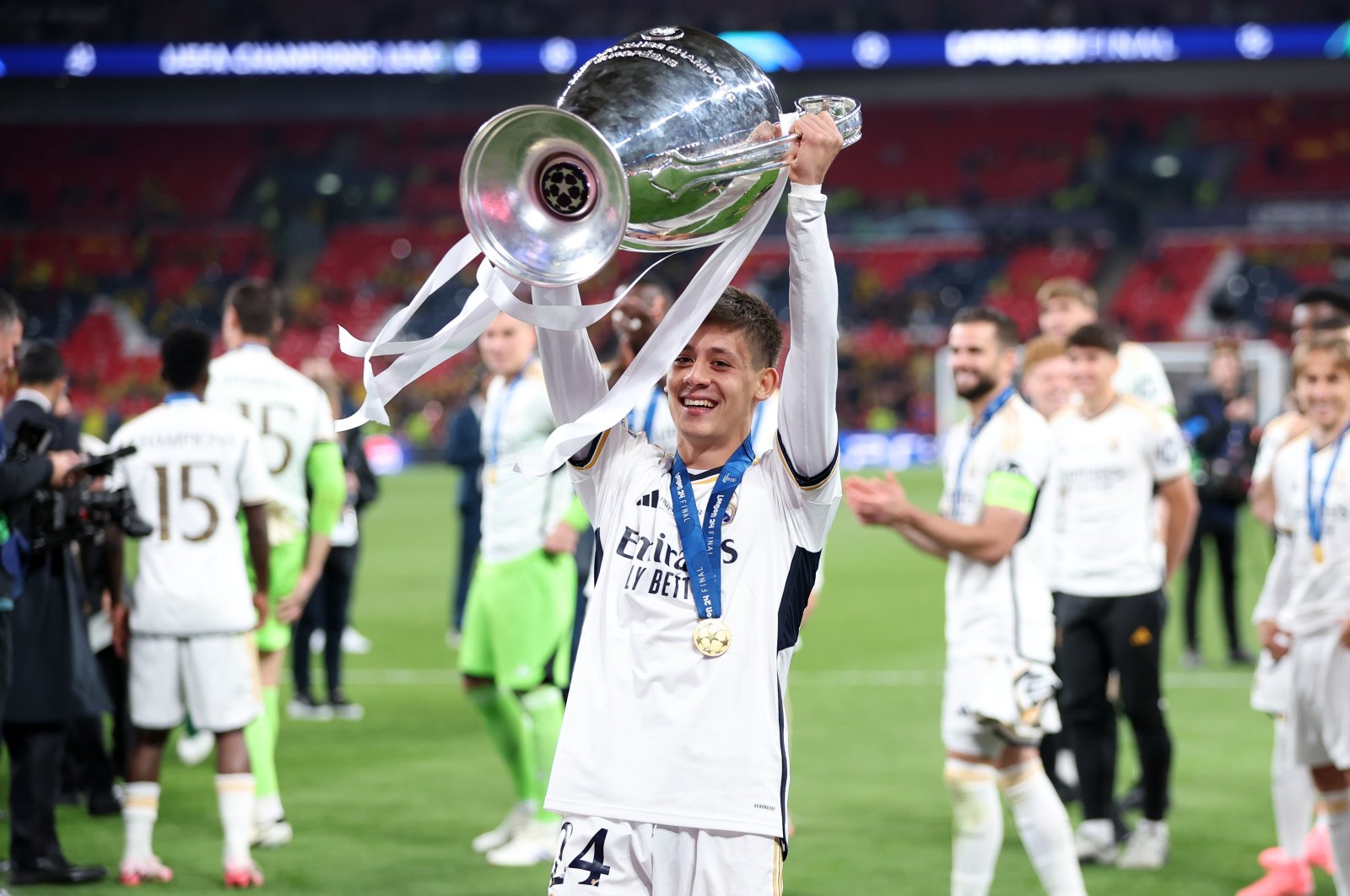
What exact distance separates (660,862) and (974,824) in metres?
2.26

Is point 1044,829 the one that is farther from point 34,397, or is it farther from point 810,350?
point 34,397

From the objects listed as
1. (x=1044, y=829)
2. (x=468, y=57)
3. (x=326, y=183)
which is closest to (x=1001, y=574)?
(x=1044, y=829)

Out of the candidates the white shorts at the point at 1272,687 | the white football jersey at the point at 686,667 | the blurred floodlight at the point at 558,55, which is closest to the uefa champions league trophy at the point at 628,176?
the white football jersey at the point at 686,667

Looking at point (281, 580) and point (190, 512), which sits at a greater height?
point (190, 512)

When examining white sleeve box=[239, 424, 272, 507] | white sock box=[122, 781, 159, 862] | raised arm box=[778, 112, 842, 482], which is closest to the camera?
raised arm box=[778, 112, 842, 482]

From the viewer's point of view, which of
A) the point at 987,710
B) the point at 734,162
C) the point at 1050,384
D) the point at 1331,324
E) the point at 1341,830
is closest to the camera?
the point at 734,162

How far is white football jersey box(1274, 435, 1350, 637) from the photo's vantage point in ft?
17.4

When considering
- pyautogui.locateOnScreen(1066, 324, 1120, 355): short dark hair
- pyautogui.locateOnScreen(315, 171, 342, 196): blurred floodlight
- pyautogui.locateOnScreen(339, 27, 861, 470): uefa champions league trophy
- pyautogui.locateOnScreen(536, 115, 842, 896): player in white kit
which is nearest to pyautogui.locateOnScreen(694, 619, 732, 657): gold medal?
pyautogui.locateOnScreen(536, 115, 842, 896): player in white kit

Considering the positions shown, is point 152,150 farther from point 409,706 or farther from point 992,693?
point 992,693

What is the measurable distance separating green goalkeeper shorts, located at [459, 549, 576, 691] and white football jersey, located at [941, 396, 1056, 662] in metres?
1.81

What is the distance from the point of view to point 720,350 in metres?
3.29

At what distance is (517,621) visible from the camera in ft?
21.0

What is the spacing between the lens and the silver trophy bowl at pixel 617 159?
9.21ft

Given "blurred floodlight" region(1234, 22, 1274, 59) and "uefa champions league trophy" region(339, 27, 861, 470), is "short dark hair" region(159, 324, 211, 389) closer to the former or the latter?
"uefa champions league trophy" region(339, 27, 861, 470)
